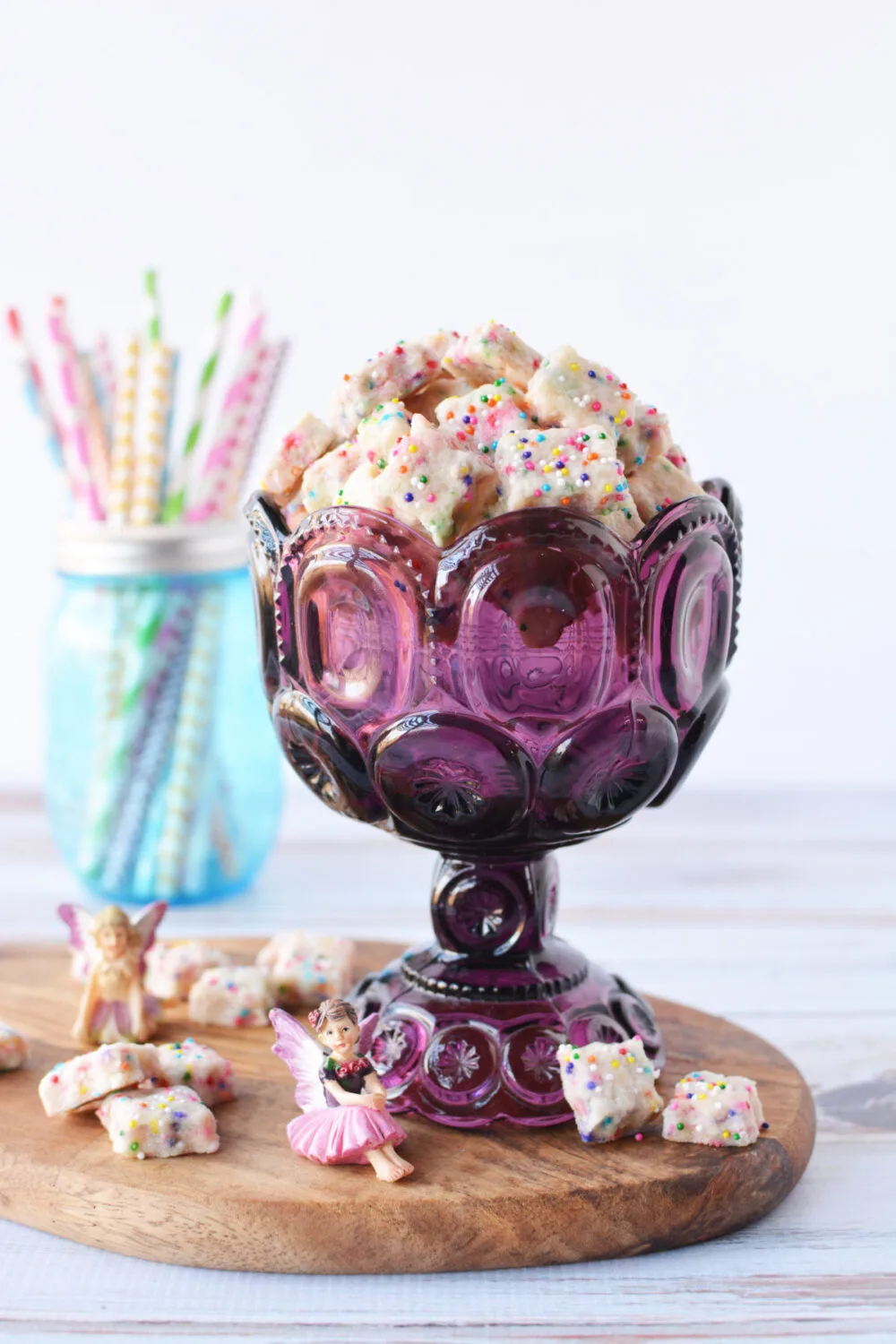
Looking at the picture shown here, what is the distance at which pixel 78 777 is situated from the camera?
4.97 feet

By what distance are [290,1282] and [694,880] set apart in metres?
0.84

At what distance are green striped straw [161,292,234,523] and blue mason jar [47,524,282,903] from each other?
34 mm

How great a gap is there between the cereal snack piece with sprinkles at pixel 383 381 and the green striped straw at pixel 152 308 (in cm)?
59

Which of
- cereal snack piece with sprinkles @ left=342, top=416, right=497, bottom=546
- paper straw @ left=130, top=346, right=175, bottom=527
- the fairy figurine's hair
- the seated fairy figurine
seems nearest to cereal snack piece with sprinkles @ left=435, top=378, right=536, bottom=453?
cereal snack piece with sprinkles @ left=342, top=416, right=497, bottom=546

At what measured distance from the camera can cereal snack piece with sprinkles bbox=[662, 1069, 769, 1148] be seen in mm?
867

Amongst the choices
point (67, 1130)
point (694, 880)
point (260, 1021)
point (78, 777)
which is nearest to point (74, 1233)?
point (67, 1130)

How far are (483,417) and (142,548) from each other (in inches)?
26.5

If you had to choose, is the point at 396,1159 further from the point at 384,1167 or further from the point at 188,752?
the point at 188,752

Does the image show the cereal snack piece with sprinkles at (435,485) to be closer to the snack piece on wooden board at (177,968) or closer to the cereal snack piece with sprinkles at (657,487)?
the cereal snack piece with sprinkles at (657,487)

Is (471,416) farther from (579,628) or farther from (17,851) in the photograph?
(17,851)

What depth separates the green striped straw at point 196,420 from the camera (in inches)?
58.9

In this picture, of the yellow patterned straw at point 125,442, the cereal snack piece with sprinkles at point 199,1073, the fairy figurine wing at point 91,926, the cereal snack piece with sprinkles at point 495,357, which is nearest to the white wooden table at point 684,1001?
the cereal snack piece with sprinkles at point 199,1073

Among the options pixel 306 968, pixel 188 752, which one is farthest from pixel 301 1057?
pixel 188 752

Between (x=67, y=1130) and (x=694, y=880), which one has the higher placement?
(x=694, y=880)
